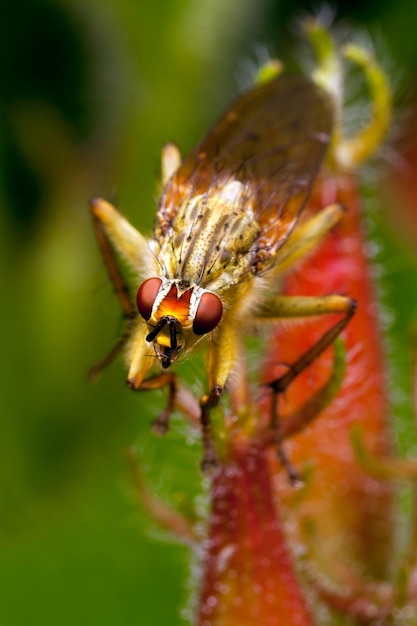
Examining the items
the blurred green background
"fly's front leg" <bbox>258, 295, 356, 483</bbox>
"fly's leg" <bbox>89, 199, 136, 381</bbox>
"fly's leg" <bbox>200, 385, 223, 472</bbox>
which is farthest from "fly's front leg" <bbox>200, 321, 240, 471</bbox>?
the blurred green background

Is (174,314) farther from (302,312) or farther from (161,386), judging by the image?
(302,312)

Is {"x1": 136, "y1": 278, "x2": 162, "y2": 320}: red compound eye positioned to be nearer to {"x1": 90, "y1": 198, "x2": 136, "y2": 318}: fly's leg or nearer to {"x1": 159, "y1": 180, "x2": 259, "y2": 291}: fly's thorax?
{"x1": 159, "y1": 180, "x2": 259, "y2": 291}: fly's thorax

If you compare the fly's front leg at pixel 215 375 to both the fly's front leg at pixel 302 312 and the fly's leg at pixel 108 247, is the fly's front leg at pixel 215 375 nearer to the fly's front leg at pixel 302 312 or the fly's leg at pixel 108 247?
the fly's front leg at pixel 302 312

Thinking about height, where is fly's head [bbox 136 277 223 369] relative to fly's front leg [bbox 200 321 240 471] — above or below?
above

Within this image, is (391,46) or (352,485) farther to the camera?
(391,46)

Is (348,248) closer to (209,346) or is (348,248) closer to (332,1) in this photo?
(209,346)

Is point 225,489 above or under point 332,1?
under

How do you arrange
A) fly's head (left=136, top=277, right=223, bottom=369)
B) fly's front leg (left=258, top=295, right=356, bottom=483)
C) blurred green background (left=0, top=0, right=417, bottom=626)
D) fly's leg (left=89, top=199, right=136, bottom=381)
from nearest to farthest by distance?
fly's head (left=136, top=277, right=223, bottom=369), fly's front leg (left=258, top=295, right=356, bottom=483), fly's leg (left=89, top=199, right=136, bottom=381), blurred green background (left=0, top=0, right=417, bottom=626)

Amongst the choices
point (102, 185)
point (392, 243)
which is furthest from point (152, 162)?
point (392, 243)

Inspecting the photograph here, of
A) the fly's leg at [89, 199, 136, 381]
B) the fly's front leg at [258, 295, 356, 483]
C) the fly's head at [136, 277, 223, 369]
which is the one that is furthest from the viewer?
the fly's leg at [89, 199, 136, 381]
